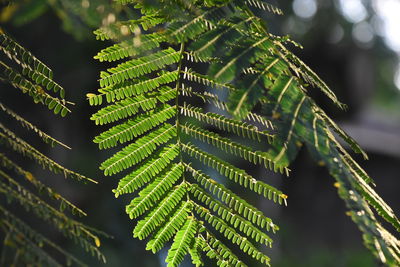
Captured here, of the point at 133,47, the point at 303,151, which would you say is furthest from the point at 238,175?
the point at 303,151

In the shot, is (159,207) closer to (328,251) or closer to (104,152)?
(104,152)

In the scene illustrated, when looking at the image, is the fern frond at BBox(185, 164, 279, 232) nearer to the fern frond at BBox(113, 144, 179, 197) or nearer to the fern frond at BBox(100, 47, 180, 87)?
the fern frond at BBox(113, 144, 179, 197)

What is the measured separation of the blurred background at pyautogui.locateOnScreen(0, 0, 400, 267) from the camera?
4.14 meters

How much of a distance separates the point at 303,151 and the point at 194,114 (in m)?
3.43

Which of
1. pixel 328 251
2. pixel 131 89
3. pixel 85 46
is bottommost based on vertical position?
pixel 131 89

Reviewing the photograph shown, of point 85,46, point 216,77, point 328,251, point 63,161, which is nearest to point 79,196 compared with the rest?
point 63,161

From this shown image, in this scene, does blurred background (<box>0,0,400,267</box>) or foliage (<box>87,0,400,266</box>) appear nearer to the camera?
foliage (<box>87,0,400,266</box>)

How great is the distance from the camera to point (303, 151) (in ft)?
13.9

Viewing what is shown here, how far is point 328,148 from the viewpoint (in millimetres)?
655

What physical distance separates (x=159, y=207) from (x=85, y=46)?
14.4ft

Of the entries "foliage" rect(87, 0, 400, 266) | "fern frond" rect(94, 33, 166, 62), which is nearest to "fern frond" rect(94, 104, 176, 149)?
"foliage" rect(87, 0, 400, 266)

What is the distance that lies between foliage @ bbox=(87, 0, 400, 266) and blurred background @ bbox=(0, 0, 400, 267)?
82 millimetres

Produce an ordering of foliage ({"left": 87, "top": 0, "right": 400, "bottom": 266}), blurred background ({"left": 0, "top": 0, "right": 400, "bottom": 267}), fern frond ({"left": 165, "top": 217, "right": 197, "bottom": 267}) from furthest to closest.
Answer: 1. blurred background ({"left": 0, "top": 0, "right": 400, "bottom": 267})
2. fern frond ({"left": 165, "top": 217, "right": 197, "bottom": 267})
3. foliage ({"left": 87, "top": 0, "right": 400, "bottom": 266})

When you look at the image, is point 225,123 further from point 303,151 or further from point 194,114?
point 303,151
